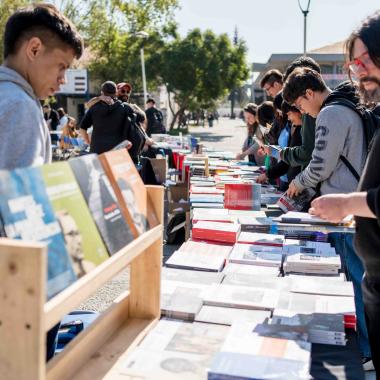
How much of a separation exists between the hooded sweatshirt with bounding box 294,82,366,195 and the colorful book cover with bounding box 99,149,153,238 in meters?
1.44

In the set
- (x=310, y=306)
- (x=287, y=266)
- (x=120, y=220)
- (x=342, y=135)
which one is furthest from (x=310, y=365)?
(x=342, y=135)

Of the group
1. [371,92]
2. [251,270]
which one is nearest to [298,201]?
[251,270]

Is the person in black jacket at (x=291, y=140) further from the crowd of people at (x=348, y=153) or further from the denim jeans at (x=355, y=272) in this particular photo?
the denim jeans at (x=355, y=272)

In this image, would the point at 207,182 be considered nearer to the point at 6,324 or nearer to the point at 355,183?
the point at 355,183

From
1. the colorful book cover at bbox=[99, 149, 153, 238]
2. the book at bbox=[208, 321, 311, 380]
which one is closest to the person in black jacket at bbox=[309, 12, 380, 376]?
the book at bbox=[208, 321, 311, 380]

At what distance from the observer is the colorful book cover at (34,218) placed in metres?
1.06

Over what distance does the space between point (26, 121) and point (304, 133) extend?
7.53 ft

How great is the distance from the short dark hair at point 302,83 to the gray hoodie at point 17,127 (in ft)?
6.14

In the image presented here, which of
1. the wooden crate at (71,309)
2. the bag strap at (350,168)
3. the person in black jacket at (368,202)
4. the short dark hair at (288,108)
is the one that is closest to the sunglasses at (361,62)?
the person in black jacket at (368,202)

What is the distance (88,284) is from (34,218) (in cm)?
18

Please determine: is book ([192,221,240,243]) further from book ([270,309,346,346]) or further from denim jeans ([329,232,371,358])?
book ([270,309,346,346])

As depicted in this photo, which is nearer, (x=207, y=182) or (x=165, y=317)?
(x=165, y=317)

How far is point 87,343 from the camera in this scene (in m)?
1.52

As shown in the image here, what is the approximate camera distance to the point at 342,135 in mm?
2791
